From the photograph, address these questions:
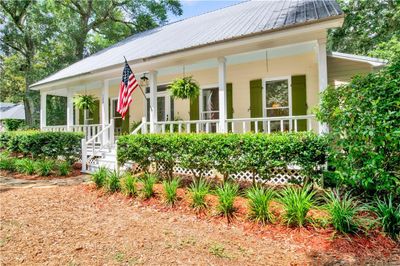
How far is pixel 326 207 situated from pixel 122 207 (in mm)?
3786

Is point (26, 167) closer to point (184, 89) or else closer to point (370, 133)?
point (184, 89)

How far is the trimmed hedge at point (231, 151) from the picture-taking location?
17.0 ft

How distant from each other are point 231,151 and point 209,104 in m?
5.09

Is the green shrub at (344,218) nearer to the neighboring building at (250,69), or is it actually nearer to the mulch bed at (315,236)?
the mulch bed at (315,236)

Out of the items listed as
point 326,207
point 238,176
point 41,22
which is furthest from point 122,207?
point 41,22

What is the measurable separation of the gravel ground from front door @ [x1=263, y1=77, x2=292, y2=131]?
18.3 feet

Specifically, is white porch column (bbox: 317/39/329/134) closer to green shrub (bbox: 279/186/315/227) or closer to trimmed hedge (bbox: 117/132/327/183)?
trimmed hedge (bbox: 117/132/327/183)

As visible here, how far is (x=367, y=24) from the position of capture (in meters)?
16.5

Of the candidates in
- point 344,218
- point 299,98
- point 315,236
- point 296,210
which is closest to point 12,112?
point 299,98

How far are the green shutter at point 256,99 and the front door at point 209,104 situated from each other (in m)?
1.39

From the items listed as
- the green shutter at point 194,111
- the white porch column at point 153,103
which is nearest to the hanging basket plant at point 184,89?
the white porch column at point 153,103

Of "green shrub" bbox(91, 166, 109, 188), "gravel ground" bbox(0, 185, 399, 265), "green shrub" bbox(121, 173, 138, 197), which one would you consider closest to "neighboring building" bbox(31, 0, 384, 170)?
"green shrub" bbox(121, 173, 138, 197)

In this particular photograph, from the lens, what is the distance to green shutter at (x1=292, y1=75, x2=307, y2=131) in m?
8.85

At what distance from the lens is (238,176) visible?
6.46 metres
